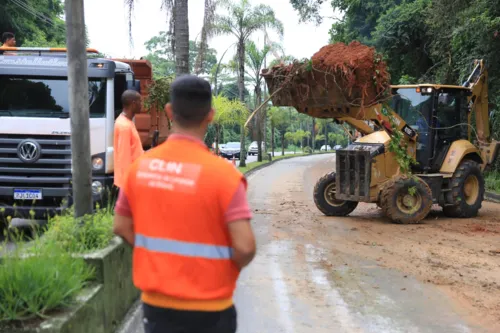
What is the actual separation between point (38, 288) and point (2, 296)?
215 mm

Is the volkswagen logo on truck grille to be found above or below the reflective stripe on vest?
above

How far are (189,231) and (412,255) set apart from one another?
729 centimetres

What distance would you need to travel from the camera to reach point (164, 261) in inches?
105

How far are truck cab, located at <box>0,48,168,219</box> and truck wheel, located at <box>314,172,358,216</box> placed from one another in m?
5.48

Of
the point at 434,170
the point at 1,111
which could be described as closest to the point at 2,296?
the point at 1,111

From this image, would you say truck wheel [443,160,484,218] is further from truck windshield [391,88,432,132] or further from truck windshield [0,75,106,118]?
truck windshield [0,75,106,118]

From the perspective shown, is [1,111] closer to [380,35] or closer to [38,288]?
[38,288]

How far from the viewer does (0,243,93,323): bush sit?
3740 mm

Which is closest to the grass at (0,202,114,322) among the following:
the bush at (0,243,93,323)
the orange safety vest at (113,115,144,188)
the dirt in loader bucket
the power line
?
the bush at (0,243,93,323)

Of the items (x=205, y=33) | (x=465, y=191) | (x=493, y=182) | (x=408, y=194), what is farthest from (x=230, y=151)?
(x=408, y=194)

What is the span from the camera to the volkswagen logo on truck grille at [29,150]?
8984mm

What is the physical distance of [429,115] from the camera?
13.4 meters

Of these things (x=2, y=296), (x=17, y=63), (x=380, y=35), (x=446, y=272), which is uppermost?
(x=380, y=35)

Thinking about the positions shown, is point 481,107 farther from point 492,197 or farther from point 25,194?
point 25,194
